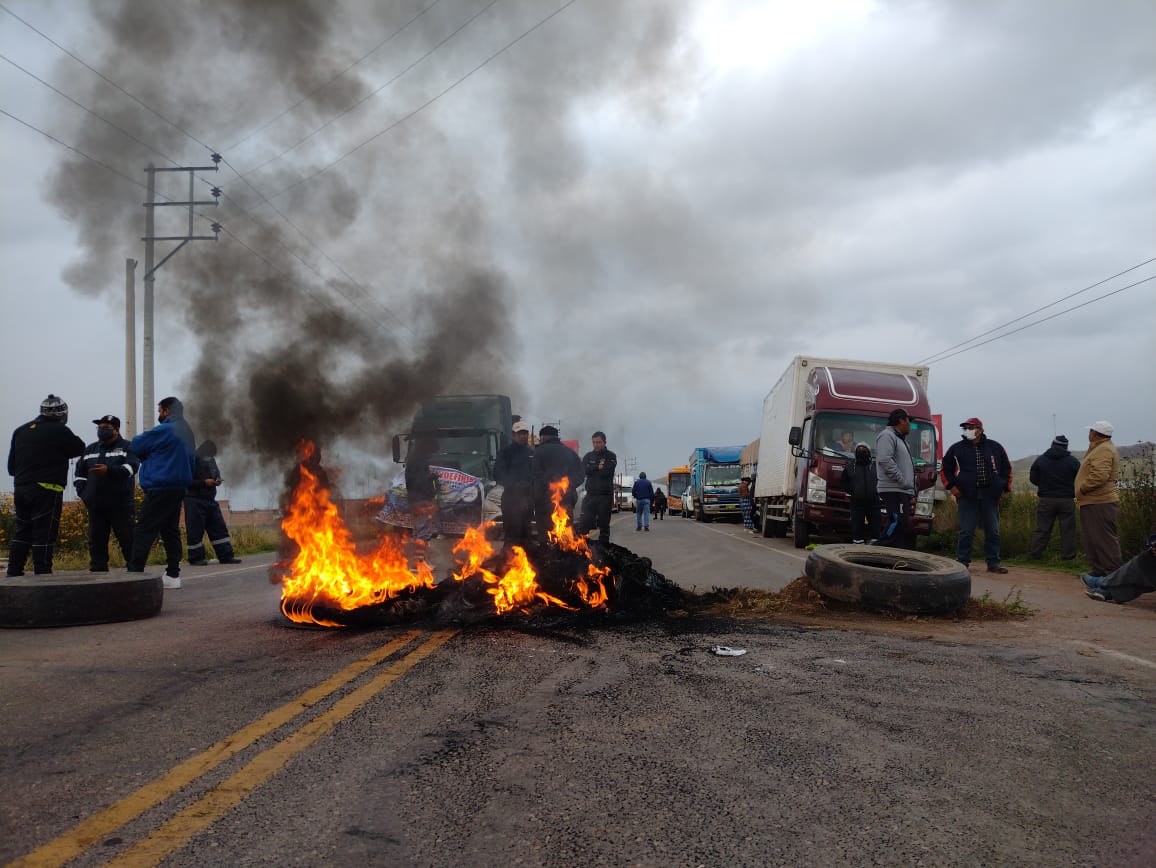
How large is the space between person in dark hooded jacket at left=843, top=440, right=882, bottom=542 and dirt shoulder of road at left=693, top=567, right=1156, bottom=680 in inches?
111

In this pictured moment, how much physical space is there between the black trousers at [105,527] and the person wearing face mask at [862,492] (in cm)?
866

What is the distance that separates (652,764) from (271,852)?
139 centimetres

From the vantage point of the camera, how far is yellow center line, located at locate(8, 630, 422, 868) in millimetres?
2445

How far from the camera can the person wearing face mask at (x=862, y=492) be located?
11.4m

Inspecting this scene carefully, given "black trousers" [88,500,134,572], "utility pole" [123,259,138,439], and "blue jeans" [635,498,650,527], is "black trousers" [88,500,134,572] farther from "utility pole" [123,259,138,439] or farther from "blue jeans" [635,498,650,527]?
"blue jeans" [635,498,650,527]

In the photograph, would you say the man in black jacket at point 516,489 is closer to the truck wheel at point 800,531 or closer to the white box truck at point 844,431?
the white box truck at point 844,431

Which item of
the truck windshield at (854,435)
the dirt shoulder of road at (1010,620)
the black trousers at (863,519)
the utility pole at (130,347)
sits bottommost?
the dirt shoulder of road at (1010,620)

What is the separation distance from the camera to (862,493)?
38.1 feet

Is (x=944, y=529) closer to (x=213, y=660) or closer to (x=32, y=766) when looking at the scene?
(x=213, y=660)

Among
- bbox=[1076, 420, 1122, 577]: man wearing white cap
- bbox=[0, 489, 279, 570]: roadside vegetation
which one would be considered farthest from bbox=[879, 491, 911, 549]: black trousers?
bbox=[0, 489, 279, 570]: roadside vegetation

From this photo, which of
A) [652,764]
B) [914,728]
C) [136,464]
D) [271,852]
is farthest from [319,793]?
[136,464]

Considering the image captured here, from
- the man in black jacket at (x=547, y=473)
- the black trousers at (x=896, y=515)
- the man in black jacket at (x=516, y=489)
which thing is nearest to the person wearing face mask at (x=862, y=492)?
the black trousers at (x=896, y=515)

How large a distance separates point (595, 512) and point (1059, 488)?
6.61 meters

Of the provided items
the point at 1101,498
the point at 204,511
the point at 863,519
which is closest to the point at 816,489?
the point at 863,519
